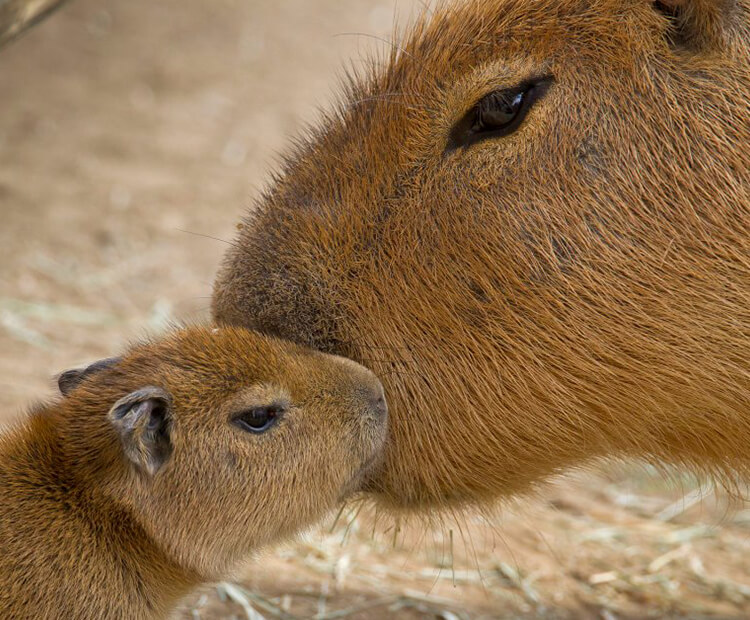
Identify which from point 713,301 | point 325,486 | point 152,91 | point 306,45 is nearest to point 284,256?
point 325,486

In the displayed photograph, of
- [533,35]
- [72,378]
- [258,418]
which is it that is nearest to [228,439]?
[258,418]

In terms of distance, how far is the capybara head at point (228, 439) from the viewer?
3.29 m

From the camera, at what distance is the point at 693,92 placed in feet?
11.1

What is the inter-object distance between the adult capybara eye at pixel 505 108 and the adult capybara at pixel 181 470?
34.2 inches

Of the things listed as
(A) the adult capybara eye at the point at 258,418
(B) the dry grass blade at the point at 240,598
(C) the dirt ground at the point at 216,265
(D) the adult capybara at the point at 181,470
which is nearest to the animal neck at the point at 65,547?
(D) the adult capybara at the point at 181,470

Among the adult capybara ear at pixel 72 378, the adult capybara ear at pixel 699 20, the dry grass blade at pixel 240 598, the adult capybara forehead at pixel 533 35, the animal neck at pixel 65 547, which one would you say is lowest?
the dry grass blade at pixel 240 598

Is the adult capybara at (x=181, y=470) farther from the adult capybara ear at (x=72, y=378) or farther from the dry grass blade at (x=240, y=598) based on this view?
the dry grass blade at (x=240, y=598)

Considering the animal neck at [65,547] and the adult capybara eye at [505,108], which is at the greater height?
the adult capybara eye at [505,108]

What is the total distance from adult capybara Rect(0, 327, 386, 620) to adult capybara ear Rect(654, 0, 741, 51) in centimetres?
145

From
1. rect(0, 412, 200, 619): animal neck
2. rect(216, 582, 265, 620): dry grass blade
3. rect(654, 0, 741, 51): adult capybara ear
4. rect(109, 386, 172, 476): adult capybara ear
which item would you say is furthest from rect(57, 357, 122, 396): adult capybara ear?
rect(654, 0, 741, 51): adult capybara ear

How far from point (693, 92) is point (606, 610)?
8.68 feet

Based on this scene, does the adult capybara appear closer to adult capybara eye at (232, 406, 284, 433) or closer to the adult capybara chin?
adult capybara eye at (232, 406, 284, 433)

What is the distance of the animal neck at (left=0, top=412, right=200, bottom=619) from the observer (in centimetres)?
323

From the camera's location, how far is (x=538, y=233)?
3.38m
